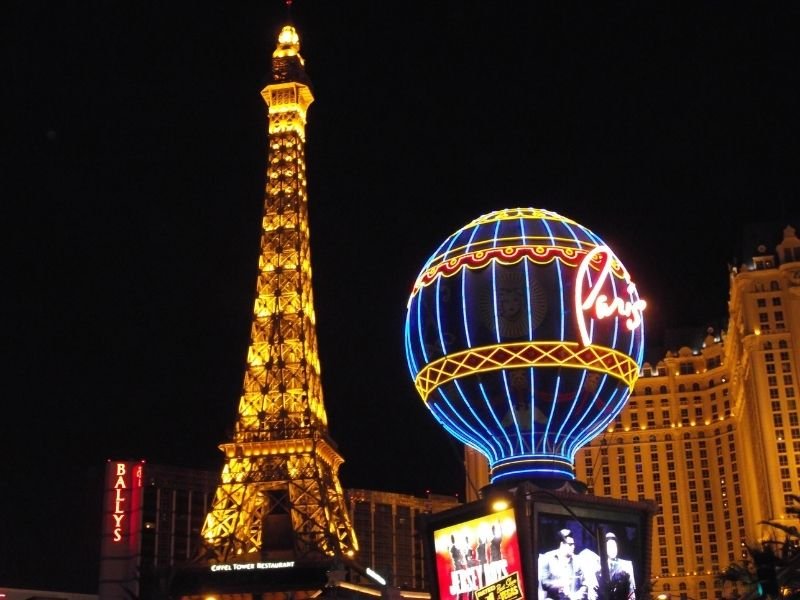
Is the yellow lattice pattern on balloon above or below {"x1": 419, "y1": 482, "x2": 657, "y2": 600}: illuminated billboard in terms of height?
above

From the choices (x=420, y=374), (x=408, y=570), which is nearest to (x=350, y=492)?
(x=408, y=570)

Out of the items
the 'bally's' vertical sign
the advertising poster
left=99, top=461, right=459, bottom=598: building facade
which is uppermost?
left=99, top=461, right=459, bottom=598: building facade

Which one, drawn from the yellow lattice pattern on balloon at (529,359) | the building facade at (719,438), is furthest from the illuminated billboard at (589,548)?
the building facade at (719,438)

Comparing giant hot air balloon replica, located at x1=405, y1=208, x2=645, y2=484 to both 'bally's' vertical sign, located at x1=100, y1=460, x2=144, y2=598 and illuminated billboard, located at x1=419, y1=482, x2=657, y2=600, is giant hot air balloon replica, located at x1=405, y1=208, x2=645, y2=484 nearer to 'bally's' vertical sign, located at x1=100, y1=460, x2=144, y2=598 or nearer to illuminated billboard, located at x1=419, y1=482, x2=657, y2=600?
illuminated billboard, located at x1=419, y1=482, x2=657, y2=600

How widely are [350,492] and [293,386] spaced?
46.3 m

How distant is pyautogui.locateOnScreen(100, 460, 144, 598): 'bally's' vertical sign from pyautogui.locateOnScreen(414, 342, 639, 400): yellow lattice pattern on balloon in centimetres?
2994

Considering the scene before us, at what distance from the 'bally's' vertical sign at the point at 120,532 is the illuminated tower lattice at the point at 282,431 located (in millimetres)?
11660

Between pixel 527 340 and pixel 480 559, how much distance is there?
6.73 m

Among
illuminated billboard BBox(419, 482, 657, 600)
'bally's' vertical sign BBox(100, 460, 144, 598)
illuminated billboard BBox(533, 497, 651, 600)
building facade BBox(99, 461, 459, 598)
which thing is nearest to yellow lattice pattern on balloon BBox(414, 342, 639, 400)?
illuminated billboard BBox(419, 482, 657, 600)

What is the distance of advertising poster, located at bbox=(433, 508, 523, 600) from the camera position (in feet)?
109

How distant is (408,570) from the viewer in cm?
12950

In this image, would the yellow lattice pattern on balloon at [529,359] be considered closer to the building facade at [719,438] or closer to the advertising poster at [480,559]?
the advertising poster at [480,559]

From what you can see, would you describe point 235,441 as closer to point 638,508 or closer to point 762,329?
point 638,508

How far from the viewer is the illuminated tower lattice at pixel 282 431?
237ft
